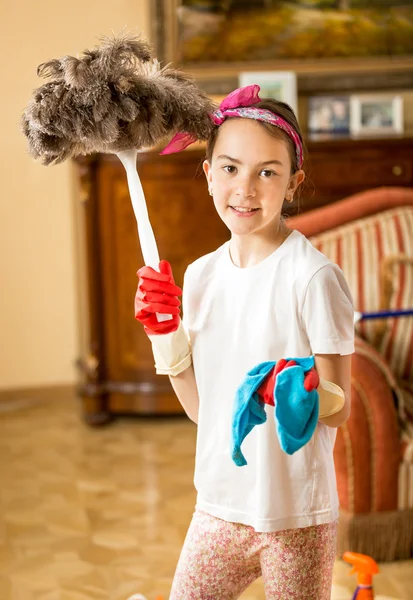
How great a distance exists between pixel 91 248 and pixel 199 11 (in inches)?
49.7

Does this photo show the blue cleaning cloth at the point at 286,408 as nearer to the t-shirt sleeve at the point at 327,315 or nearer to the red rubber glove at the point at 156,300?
the t-shirt sleeve at the point at 327,315

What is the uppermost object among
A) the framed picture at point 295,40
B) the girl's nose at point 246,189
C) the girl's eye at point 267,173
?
the framed picture at point 295,40

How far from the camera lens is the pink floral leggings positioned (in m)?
1.28

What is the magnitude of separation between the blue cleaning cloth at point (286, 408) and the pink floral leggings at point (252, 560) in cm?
25

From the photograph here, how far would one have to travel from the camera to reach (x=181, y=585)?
1.34 metres

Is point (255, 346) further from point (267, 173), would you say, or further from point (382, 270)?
point (382, 270)

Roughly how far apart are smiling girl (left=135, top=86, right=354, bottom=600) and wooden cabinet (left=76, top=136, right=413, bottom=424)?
7.50ft

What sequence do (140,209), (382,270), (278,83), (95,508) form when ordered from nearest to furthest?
(140,209) → (382,270) → (95,508) → (278,83)

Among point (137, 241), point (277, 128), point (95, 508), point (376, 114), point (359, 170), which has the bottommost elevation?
point (95, 508)

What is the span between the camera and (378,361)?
2.34 meters

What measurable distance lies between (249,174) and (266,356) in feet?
0.92

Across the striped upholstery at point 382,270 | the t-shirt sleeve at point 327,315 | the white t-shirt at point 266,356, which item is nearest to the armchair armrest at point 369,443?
the striped upholstery at point 382,270

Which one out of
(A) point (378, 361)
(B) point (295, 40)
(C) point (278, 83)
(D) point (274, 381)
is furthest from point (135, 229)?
(D) point (274, 381)

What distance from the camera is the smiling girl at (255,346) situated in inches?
48.9
